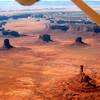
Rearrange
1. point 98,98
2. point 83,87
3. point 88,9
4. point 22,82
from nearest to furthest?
point 88,9 → point 98,98 → point 83,87 → point 22,82

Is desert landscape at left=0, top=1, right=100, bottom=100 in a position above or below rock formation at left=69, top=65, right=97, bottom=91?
below

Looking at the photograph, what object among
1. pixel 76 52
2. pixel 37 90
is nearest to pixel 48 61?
pixel 76 52

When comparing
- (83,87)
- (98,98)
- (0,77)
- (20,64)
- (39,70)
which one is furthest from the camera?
(20,64)

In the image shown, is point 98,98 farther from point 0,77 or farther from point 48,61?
point 48,61

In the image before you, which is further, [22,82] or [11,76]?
[11,76]

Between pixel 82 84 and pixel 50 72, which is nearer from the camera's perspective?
pixel 82 84

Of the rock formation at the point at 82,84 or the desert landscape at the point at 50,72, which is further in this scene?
the rock formation at the point at 82,84

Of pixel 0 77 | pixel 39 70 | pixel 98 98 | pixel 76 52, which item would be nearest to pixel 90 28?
pixel 76 52

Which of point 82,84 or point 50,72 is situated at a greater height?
point 82,84

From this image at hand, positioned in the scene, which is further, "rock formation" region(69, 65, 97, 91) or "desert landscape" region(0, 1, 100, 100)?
"rock formation" region(69, 65, 97, 91)

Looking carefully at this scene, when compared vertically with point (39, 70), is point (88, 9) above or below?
above

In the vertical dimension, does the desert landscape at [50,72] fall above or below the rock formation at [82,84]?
below
